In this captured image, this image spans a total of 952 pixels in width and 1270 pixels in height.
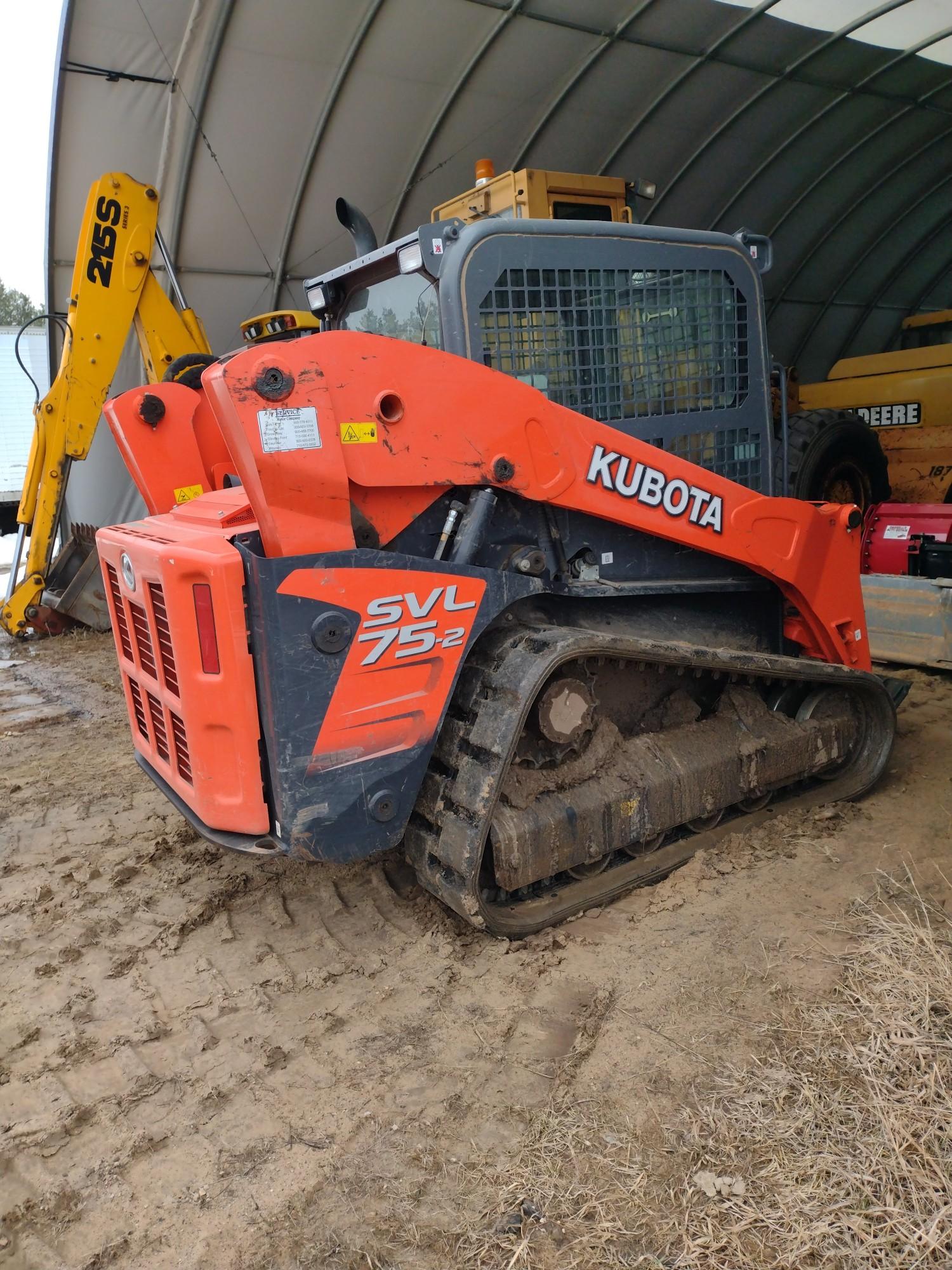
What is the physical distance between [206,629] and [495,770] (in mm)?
953

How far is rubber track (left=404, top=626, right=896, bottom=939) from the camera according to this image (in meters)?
2.85

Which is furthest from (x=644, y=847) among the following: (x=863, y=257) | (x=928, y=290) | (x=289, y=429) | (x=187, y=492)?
(x=928, y=290)

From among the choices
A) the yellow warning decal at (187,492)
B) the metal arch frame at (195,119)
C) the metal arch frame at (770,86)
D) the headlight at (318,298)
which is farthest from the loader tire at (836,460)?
the metal arch frame at (195,119)

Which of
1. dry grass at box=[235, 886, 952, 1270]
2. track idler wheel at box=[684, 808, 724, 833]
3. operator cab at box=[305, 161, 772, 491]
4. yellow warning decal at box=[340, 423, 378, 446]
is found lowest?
dry grass at box=[235, 886, 952, 1270]

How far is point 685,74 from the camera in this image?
9219mm

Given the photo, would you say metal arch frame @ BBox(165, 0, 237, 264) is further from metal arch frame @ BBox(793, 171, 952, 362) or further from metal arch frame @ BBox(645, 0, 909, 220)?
metal arch frame @ BBox(793, 171, 952, 362)

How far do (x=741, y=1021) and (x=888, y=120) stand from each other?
1188 cm

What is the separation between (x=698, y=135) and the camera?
10273mm

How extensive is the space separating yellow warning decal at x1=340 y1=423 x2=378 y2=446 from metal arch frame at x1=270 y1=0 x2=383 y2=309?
6.63m

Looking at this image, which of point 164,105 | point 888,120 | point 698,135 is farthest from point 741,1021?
point 888,120

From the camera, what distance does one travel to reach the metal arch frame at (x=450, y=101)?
314 inches

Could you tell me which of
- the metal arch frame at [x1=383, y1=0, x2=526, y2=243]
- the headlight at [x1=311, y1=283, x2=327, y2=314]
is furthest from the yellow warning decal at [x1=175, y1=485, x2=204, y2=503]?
the metal arch frame at [x1=383, y1=0, x2=526, y2=243]

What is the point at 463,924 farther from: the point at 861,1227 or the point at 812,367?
the point at 812,367

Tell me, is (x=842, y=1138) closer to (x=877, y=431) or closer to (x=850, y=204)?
(x=877, y=431)
